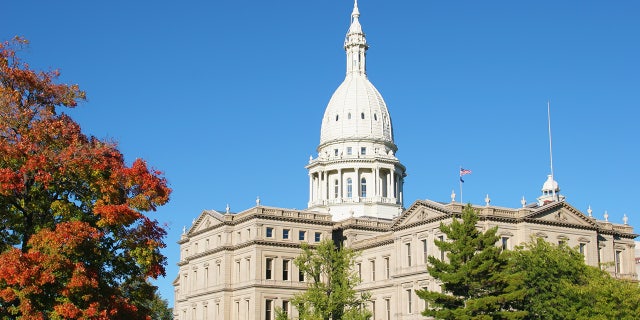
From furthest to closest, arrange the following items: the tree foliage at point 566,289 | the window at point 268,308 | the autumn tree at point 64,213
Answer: the window at point 268,308 → the tree foliage at point 566,289 → the autumn tree at point 64,213

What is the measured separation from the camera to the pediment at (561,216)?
89.0 meters

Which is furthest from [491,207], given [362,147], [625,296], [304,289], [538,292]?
[362,147]

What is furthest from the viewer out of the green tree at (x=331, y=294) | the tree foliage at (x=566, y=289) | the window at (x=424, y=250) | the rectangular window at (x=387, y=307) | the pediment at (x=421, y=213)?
the rectangular window at (x=387, y=307)

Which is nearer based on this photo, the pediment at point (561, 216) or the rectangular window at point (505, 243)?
the rectangular window at point (505, 243)

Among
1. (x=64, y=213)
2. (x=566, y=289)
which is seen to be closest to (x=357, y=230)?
(x=566, y=289)

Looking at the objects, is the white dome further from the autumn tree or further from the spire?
the autumn tree

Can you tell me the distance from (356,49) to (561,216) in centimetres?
5411

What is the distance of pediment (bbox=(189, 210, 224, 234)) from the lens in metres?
110

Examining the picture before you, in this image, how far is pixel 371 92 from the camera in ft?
435

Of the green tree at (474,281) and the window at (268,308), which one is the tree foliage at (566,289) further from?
the window at (268,308)

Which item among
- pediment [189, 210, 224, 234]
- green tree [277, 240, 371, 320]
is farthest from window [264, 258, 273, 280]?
green tree [277, 240, 371, 320]

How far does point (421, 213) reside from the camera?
299 ft

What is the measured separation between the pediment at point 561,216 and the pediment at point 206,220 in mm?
38344

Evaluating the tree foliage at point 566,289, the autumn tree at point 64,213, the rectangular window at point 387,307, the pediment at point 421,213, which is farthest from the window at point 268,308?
the autumn tree at point 64,213
